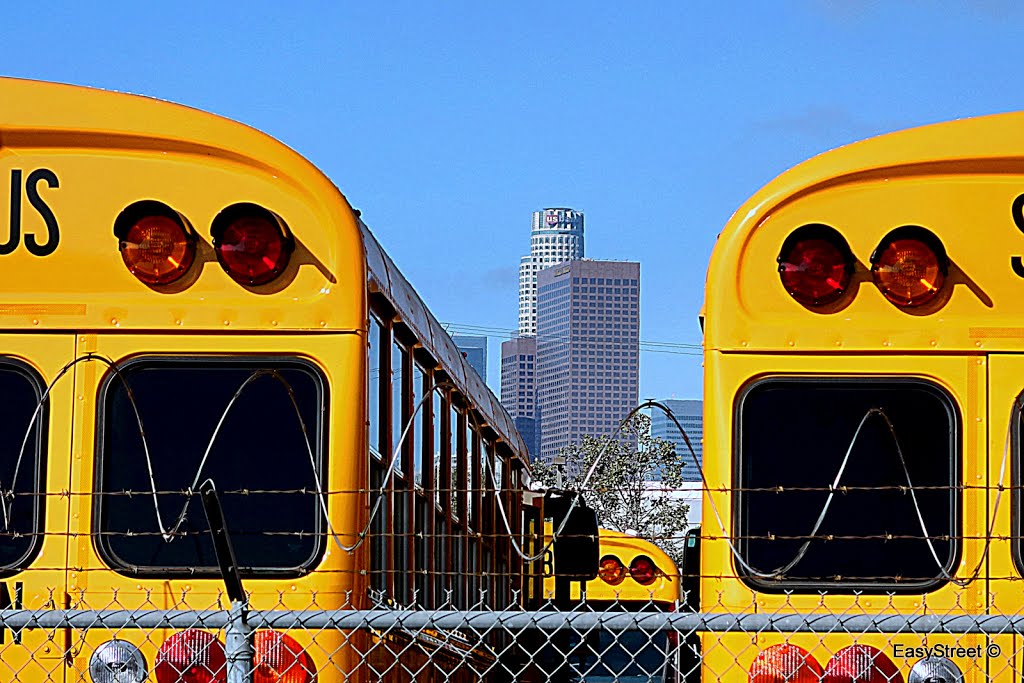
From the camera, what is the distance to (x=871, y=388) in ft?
16.5

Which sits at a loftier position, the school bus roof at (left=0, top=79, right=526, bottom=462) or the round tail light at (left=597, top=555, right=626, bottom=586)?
the school bus roof at (left=0, top=79, right=526, bottom=462)

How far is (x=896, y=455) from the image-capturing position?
501cm

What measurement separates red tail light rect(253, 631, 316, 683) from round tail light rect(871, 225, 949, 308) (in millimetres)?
1968

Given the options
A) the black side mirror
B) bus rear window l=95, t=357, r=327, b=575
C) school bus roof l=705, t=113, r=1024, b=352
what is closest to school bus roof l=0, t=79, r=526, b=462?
bus rear window l=95, t=357, r=327, b=575

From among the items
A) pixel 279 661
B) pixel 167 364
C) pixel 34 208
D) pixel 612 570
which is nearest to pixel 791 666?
pixel 279 661

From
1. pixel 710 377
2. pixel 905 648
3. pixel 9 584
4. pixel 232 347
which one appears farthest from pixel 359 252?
pixel 905 648

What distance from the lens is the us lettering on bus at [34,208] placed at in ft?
16.6

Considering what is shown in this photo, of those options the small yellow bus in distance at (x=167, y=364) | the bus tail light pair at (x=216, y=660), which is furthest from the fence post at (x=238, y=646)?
the small yellow bus in distance at (x=167, y=364)

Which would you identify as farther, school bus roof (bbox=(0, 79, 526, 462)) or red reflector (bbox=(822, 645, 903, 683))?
school bus roof (bbox=(0, 79, 526, 462))

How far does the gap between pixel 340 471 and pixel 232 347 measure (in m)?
0.49

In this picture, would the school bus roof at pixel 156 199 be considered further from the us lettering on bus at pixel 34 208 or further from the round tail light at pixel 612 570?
the round tail light at pixel 612 570

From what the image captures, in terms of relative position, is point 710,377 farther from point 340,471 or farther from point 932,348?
point 340,471

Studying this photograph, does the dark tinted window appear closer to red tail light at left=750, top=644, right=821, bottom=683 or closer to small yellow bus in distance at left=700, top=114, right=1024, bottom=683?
small yellow bus in distance at left=700, top=114, right=1024, bottom=683

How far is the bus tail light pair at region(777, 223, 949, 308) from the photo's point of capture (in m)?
4.96
